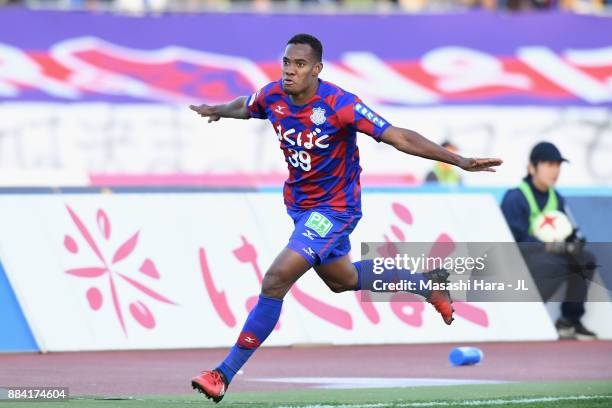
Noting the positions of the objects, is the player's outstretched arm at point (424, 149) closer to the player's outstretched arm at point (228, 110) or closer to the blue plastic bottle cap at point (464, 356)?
the player's outstretched arm at point (228, 110)

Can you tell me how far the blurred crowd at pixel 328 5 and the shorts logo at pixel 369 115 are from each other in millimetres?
13079

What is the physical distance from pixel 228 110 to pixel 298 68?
40.1 inches

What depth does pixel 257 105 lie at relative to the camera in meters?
10.7

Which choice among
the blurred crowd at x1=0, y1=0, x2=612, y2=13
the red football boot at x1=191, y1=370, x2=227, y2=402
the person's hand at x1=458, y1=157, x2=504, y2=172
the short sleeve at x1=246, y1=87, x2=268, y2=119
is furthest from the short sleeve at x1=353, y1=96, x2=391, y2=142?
the blurred crowd at x1=0, y1=0, x2=612, y2=13

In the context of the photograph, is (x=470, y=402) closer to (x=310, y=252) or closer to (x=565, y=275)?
(x=310, y=252)

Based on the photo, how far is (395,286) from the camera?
10852mm

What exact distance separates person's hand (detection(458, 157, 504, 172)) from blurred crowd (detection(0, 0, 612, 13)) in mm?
13754

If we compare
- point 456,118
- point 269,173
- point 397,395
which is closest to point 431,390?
point 397,395

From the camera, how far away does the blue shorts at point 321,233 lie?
10164mm

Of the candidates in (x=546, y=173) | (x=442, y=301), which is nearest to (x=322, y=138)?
(x=442, y=301)

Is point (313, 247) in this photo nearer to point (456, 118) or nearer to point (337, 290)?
point (337, 290)

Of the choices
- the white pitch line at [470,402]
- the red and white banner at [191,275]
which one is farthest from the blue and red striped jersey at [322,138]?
the red and white banner at [191,275]

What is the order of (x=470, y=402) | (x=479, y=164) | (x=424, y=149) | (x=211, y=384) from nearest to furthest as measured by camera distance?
(x=211, y=384) < (x=479, y=164) < (x=424, y=149) < (x=470, y=402)

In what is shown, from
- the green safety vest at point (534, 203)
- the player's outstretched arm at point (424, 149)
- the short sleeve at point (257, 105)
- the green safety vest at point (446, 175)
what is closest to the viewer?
the player's outstretched arm at point (424, 149)
